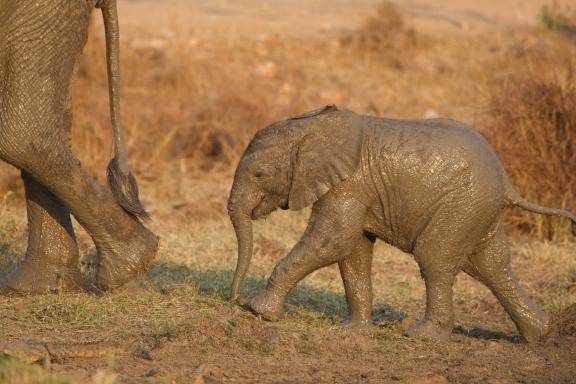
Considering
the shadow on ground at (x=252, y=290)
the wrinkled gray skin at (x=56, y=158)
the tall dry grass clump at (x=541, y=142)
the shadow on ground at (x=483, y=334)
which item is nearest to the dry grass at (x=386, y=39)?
the tall dry grass clump at (x=541, y=142)

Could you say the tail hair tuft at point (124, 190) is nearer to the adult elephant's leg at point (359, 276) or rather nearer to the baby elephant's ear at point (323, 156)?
the baby elephant's ear at point (323, 156)

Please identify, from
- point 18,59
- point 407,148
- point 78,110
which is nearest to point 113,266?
point 18,59

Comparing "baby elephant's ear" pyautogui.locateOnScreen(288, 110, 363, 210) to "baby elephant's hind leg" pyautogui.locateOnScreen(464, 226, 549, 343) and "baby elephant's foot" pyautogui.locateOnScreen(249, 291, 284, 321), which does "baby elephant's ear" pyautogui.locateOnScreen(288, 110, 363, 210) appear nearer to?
"baby elephant's foot" pyautogui.locateOnScreen(249, 291, 284, 321)

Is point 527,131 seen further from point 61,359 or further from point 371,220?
point 61,359

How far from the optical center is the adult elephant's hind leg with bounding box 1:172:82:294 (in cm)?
555

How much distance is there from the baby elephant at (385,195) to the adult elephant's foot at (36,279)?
38.7 inches

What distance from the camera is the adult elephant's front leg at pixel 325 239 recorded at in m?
4.97

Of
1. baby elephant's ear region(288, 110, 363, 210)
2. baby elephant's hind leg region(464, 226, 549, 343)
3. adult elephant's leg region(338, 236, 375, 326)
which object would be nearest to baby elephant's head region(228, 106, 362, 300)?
baby elephant's ear region(288, 110, 363, 210)

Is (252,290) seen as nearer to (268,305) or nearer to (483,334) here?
(268,305)

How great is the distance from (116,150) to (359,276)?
136 centimetres

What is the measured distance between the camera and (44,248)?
5.57m

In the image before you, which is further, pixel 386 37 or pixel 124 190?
pixel 386 37

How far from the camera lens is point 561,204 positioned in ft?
25.7

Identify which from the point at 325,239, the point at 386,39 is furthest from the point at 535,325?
the point at 386,39
